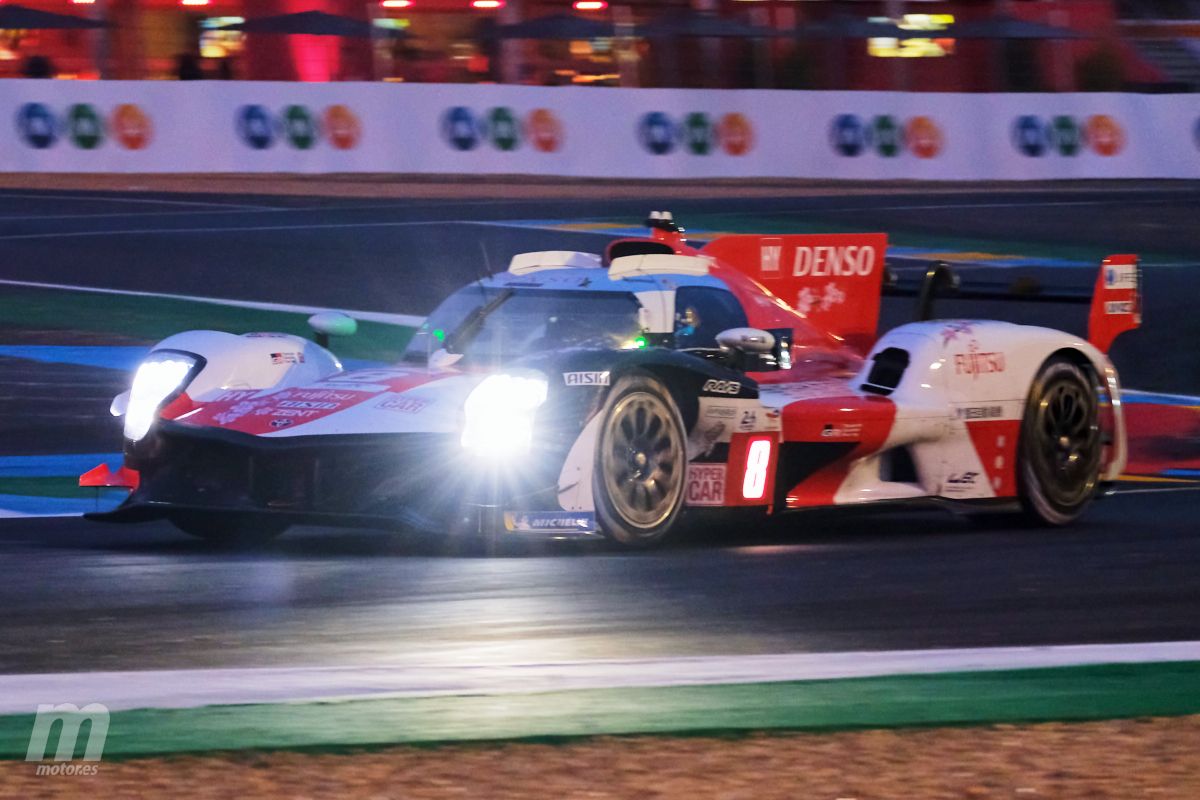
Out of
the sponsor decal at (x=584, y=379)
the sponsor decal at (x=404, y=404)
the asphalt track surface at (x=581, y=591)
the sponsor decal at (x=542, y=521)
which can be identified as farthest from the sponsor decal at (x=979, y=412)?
the sponsor decal at (x=404, y=404)

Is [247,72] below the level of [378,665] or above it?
above

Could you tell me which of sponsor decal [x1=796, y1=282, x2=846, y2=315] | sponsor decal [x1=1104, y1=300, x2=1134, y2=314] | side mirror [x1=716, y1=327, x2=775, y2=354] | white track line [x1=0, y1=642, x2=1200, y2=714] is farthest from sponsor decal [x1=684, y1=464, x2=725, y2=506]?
sponsor decal [x1=1104, y1=300, x2=1134, y2=314]

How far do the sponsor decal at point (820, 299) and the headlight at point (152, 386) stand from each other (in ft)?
9.88

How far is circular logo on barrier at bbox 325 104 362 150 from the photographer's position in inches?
1029

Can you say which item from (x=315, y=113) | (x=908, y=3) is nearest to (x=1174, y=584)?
(x=315, y=113)

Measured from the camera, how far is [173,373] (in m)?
8.41

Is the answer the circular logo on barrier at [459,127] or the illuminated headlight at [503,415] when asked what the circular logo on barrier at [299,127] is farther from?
the illuminated headlight at [503,415]

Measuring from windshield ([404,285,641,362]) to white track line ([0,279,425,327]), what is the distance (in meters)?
6.10

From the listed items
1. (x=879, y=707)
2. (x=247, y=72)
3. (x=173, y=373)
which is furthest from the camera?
(x=247, y=72)

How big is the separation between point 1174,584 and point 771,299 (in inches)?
96.0

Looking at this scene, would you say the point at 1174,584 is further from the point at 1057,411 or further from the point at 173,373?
the point at 173,373

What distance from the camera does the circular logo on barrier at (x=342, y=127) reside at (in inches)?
1029

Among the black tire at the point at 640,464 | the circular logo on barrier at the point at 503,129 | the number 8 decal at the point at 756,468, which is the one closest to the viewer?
the black tire at the point at 640,464

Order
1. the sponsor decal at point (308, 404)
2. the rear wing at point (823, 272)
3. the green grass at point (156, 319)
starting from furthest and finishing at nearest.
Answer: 1. the green grass at point (156, 319)
2. the rear wing at point (823, 272)
3. the sponsor decal at point (308, 404)
